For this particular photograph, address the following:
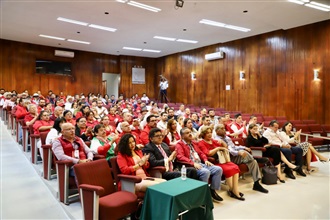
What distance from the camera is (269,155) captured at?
14.0ft

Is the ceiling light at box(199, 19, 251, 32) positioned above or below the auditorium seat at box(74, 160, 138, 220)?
above

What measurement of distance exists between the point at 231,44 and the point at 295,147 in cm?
698

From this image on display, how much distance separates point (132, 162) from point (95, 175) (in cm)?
46

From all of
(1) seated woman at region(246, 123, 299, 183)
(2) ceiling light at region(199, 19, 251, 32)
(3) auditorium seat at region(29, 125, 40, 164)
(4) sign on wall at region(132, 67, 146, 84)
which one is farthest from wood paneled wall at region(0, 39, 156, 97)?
(1) seated woman at region(246, 123, 299, 183)

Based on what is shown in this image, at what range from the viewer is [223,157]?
352cm

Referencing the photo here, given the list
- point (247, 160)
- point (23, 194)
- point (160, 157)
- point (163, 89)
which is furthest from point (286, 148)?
point (163, 89)

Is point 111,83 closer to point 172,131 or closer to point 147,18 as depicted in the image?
point 147,18

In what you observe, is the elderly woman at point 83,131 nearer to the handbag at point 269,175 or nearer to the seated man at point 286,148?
the handbag at point 269,175

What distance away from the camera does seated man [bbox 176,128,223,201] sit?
10.2 feet

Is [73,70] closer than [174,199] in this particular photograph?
No

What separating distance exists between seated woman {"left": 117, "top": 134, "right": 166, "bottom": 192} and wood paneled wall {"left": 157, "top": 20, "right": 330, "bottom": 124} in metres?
7.44

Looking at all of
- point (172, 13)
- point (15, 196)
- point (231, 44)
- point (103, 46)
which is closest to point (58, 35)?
point (103, 46)

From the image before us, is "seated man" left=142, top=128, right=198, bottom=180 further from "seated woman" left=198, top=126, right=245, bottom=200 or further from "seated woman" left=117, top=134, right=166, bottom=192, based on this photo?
"seated woman" left=198, top=126, right=245, bottom=200

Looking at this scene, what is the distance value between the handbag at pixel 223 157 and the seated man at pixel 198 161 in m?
0.22
